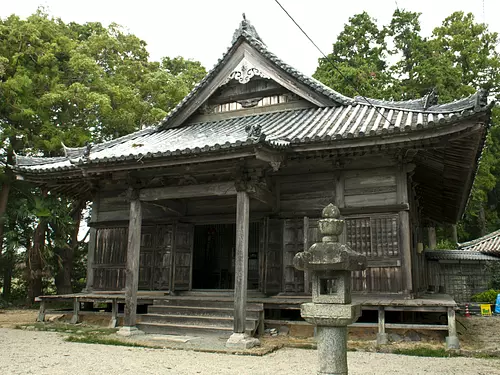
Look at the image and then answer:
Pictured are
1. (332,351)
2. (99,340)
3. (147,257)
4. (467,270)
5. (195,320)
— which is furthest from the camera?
(467,270)

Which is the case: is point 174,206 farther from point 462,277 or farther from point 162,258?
point 462,277

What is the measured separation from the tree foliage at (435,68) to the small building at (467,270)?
5.44 meters

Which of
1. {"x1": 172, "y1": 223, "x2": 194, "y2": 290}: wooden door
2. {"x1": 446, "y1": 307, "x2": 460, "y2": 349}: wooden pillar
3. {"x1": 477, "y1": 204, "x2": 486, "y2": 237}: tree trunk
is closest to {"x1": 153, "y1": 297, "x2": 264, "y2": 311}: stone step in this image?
{"x1": 172, "y1": 223, "x2": 194, "y2": 290}: wooden door

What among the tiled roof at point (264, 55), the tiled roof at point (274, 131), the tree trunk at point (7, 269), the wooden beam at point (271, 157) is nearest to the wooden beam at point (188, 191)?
the tiled roof at point (274, 131)

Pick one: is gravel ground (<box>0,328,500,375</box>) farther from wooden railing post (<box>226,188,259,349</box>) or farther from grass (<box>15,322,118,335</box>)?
grass (<box>15,322,118,335</box>)

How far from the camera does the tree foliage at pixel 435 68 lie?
30.3 metres

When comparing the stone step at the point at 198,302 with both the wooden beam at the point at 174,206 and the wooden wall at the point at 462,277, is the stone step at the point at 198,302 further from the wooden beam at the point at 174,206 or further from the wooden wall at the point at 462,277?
the wooden wall at the point at 462,277

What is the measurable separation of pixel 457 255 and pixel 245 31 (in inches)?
704

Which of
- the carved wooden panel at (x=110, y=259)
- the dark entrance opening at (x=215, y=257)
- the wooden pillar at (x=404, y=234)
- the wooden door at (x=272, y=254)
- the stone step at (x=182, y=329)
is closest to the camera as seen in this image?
the stone step at (x=182, y=329)

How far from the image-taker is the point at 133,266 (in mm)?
10758

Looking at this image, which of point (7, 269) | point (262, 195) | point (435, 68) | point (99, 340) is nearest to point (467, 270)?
point (435, 68)

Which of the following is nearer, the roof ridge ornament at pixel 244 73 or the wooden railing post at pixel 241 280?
the wooden railing post at pixel 241 280

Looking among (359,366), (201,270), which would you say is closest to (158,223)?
(201,270)

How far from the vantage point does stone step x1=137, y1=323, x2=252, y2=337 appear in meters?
9.81
